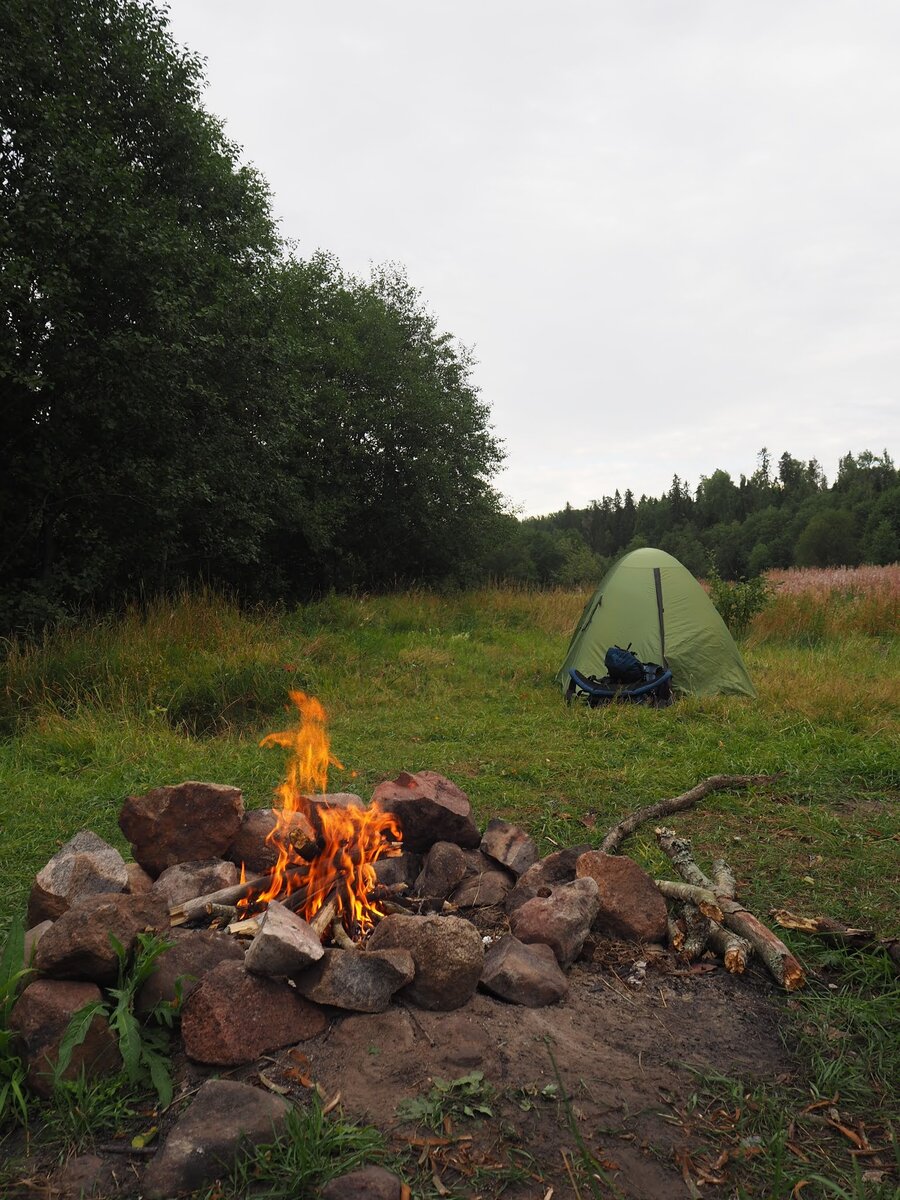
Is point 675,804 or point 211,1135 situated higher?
point 211,1135

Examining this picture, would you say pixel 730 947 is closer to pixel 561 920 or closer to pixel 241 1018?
pixel 561 920

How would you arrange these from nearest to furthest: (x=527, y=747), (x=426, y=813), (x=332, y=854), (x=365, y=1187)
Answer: (x=365, y=1187) < (x=332, y=854) < (x=426, y=813) < (x=527, y=747)

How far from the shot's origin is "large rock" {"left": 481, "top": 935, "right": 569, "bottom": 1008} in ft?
8.19

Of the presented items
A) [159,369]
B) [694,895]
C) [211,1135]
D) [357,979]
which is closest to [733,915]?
[694,895]

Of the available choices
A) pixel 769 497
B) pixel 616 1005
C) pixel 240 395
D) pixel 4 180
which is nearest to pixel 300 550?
pixel 240 395

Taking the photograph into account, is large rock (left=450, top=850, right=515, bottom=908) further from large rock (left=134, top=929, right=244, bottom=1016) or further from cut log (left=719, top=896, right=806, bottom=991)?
large rock (left=134, top=929, right=244, bottom=1016)

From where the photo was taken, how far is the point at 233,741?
6.34 meters

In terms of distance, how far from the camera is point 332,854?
3.13 meters

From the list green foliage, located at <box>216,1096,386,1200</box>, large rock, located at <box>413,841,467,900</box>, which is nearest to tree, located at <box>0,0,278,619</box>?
large rock, located at <box>413,841,467,900</box>

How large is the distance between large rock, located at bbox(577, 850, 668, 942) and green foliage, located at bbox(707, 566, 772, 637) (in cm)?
869

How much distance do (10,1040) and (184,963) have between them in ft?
1.62

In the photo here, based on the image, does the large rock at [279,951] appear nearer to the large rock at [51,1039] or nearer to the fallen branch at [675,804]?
the large rock at [51,1039]

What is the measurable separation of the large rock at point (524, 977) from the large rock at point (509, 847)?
0.84 metres

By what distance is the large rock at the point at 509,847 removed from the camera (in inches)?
137
